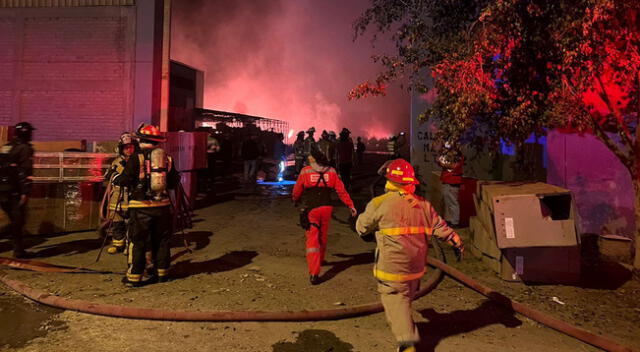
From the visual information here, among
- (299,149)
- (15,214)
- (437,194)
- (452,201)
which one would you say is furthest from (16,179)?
(299,149)

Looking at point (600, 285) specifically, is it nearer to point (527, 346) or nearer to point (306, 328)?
point (527, 346)

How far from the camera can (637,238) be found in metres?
6.69

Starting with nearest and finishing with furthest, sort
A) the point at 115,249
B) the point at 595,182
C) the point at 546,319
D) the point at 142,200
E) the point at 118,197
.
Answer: the point at 546,319 < the point at 142,200 < the point at 118,197 < the point at 115,249 < the point at 595,182

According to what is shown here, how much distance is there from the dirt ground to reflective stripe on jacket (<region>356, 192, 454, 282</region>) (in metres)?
0.89

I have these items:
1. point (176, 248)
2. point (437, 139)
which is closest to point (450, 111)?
point (437, 139)

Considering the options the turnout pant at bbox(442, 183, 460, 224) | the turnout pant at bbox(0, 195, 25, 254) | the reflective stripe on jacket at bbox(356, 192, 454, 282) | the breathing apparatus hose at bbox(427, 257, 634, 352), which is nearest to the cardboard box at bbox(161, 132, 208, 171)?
the turnout pant at bbox(0, 195, 25, 254)

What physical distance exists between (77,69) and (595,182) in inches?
515

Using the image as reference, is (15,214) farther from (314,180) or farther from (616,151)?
(616,151)

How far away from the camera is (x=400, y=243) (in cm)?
373

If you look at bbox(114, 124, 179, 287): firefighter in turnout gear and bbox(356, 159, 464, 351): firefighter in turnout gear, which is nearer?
bbox(356, 159, 464, 351): firefighter in turnout gear

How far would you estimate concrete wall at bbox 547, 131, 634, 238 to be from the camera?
25.7 ft

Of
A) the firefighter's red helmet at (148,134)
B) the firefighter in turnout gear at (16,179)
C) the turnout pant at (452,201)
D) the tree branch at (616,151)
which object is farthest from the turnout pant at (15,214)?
the tree branch at (616,151)

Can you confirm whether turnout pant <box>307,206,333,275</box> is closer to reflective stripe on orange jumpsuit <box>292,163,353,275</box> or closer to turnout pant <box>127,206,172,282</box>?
reflective stripe on orange jumpsuit <box>292,163,353,275</box>

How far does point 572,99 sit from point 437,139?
1.96m
